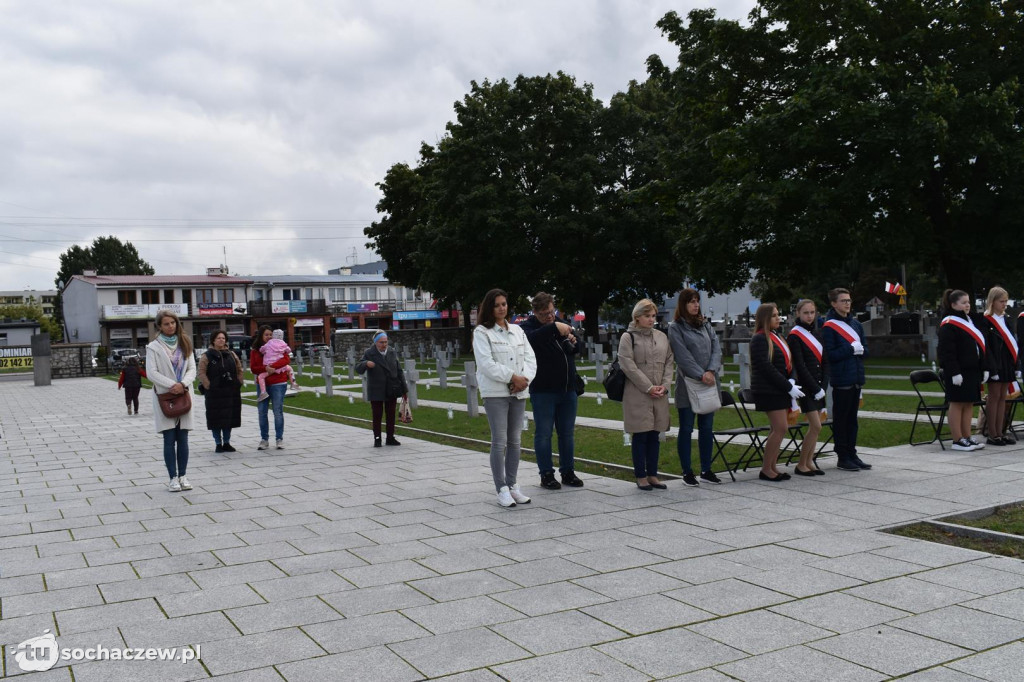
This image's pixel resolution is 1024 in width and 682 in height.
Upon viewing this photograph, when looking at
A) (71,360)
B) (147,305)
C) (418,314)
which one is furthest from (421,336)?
(147,305)

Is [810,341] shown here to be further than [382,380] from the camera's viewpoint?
No

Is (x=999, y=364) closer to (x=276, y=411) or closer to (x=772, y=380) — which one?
(x=772, y=380)

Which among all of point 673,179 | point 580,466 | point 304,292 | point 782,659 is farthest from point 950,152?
point 304,292

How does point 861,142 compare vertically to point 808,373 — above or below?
above

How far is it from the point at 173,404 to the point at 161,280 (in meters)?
66.3

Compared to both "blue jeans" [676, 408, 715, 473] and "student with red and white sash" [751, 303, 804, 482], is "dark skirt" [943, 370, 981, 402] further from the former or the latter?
"blue jeans" [676, 408, 715, 473]

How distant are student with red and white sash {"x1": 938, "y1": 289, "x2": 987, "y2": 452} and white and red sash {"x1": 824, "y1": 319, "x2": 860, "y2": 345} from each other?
1552 mm

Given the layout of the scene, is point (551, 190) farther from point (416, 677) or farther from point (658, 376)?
point (416, 677)

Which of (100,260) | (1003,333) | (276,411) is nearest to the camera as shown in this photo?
(1003,333)

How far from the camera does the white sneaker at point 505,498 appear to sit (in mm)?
7430

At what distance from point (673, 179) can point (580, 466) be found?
18691mm

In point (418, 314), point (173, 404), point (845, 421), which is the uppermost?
point (418, 314)

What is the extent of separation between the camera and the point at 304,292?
78688mm

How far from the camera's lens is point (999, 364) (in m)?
9.84
